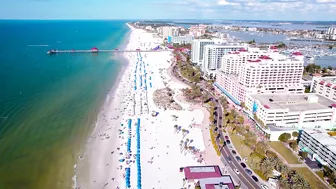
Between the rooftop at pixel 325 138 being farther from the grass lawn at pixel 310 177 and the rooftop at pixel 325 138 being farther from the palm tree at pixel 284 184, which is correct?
the palm tree at pixel 284 184

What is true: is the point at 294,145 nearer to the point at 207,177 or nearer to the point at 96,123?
the point at 207,177

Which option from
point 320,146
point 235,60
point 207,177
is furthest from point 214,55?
point 207,177

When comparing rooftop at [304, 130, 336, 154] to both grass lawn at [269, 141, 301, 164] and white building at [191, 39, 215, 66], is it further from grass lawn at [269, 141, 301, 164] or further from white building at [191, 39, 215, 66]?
white building at [191, 39, 215, 66]

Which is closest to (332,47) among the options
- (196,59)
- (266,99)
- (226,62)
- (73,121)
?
(196,59)

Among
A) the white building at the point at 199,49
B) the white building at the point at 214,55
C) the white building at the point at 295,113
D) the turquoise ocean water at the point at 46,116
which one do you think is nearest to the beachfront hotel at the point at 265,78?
the white building at the point at 295,113

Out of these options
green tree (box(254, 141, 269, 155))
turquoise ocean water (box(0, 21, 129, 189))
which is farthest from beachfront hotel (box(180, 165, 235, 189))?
turquoise ocean water (box(0, 21, 129, 189))
